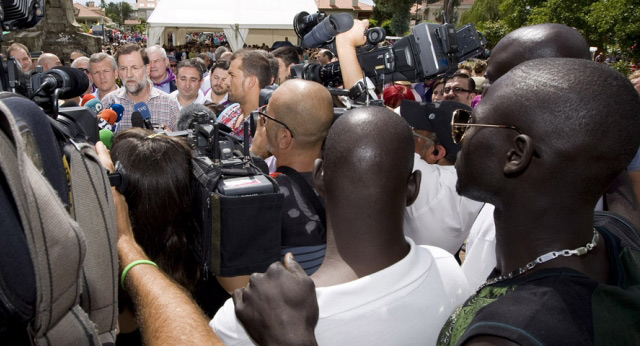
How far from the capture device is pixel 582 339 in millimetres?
942

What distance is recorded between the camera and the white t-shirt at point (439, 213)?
2336 mm

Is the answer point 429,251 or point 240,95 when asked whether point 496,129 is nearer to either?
point 429,251

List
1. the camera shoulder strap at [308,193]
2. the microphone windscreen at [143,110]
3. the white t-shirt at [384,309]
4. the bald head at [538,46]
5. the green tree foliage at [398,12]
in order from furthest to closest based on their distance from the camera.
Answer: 1. the green tree foliage at [398,12]
2. the microphone windscreen at [143,110]
3. the camera shoulder strap at [308,193]
4. the bald head at [538,46]
5. the white t-shirt at [384,309]

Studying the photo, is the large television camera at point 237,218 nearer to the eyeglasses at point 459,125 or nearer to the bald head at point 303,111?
the bald head at point 303,111

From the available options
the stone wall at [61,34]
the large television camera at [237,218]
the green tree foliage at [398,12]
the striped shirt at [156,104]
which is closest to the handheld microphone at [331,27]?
the large television camera at [237,218]

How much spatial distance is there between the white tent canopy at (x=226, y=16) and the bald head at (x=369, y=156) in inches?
451

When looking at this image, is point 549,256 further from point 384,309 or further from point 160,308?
point 160,308

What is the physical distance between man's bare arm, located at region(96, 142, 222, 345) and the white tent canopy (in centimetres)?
1143

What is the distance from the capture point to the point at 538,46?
6.65 feet

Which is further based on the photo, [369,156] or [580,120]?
[369,156]

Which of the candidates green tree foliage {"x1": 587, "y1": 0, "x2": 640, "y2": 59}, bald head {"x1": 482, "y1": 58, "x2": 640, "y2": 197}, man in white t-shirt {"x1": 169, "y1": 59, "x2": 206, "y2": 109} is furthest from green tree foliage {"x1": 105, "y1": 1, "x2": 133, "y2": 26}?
bald head {"x1": 482, "y1": 58, "x2": 640, "y2": 197}

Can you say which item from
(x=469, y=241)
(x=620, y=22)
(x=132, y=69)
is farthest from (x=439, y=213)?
(x=620, y=22)

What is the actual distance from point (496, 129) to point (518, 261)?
324 mm

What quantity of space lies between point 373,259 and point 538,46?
1266 millimetres
